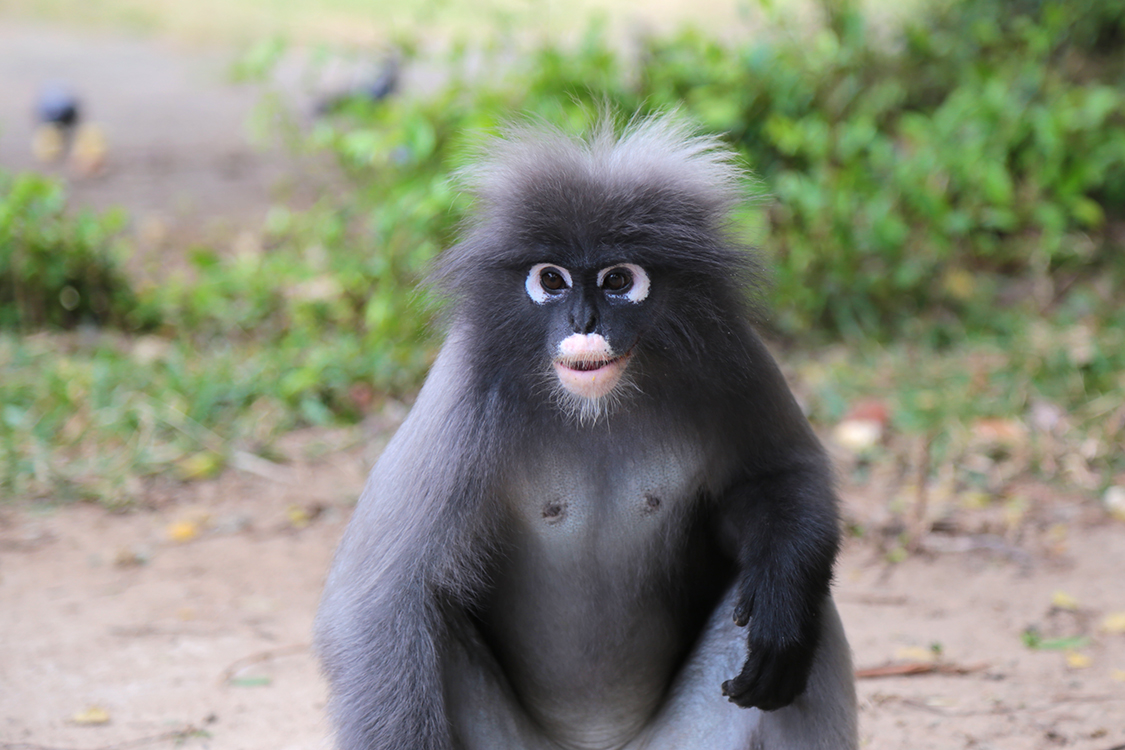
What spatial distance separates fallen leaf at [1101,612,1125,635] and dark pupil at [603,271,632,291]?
6.23 feet

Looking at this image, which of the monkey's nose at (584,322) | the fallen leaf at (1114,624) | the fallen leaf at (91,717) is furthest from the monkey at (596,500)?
the fallen leaf at (1114,624)

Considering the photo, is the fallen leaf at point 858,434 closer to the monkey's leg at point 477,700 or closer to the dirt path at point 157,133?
the monkey's leg at point 477,700

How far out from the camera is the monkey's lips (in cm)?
180

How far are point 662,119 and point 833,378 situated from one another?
2.83 meters

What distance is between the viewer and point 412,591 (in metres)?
1.92

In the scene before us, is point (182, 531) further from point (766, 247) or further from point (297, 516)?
point (766, 247)

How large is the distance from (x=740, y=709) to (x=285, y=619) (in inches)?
62.4

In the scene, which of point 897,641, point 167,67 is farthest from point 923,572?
point 167,67

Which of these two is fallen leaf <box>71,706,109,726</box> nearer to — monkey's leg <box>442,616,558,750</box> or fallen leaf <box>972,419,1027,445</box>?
monkey's leg <box>442,616,558,750</box>

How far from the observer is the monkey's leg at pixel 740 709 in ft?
A: 6.47

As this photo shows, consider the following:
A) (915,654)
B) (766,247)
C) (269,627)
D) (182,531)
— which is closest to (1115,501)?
(915,654)

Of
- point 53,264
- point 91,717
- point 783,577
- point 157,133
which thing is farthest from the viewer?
point 157,133

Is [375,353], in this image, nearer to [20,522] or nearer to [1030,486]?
[20,522]

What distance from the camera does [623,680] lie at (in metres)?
2.11
